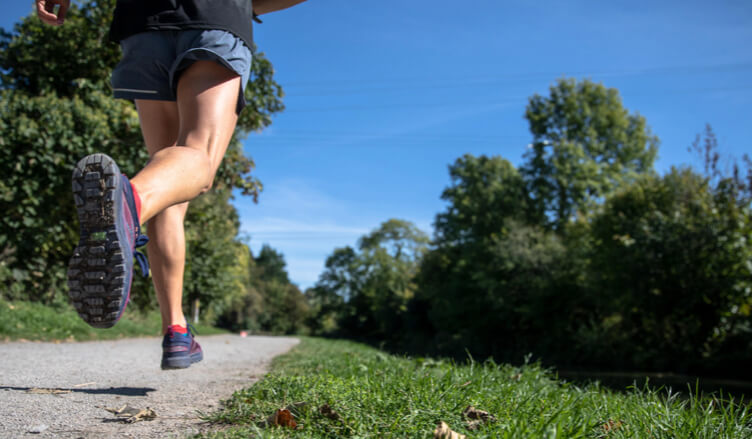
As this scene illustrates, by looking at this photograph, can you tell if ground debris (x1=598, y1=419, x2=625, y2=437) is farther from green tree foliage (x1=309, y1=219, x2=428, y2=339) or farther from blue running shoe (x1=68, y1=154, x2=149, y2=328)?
green tree foliage (x1=309, y1=219, x2=428, y2=339)

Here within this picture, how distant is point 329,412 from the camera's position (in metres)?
1.70

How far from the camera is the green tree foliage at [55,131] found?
8156mm

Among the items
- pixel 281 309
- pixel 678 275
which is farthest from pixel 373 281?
pixel 678 275

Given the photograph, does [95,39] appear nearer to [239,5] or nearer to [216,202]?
[239,5]

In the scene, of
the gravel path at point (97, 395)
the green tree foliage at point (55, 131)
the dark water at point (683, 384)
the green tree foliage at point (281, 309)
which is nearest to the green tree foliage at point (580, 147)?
the dark water at point (683, 384)

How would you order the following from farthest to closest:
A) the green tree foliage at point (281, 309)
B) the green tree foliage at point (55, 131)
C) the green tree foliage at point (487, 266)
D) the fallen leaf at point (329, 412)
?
the green tree foliage at point (281, 309) → the green tree foliage at point (487, 266) → the green tree foliage at point (55, 131) → the fallen leaf at point (329, 412)

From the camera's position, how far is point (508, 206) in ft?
103

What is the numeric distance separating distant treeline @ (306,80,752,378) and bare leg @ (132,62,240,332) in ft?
46.8

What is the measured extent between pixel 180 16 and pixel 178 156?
0.66 metres

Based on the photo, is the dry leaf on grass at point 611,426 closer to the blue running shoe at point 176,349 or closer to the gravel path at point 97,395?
the gravel path at point 97,395

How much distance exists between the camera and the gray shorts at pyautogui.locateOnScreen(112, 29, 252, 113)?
7.16 feet

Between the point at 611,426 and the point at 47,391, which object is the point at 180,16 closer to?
the point at 47,391

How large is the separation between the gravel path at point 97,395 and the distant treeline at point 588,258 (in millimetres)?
13939

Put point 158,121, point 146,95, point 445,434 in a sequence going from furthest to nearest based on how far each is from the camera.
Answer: point 158,121 → point 146,95 → point 445,434
